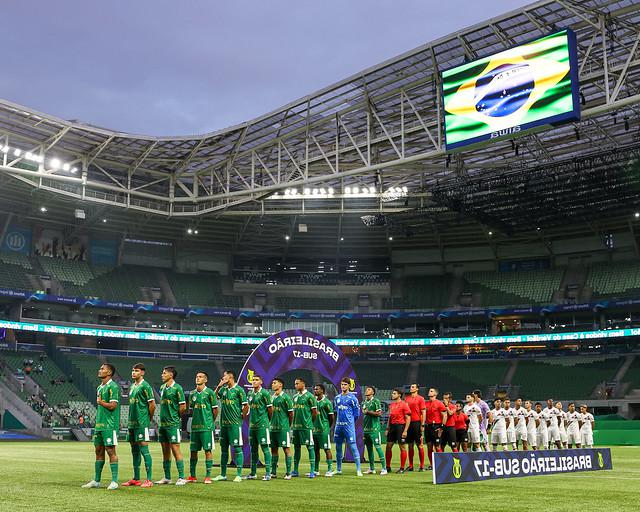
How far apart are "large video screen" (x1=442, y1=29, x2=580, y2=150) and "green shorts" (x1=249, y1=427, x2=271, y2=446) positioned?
15864mm

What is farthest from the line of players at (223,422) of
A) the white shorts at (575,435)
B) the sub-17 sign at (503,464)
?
the white shorts at (575,435)

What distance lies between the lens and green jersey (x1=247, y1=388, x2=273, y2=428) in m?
15.9

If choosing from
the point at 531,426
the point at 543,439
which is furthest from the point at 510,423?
the point at 543,439

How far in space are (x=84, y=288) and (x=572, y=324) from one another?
37.1 metres

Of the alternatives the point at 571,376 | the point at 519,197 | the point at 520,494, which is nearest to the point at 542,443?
the point at 520,494

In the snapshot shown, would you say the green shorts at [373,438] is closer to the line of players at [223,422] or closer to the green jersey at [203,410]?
the line of players at [223,422]

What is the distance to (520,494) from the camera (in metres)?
12.1

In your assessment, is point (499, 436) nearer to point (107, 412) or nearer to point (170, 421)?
point (170, 421)

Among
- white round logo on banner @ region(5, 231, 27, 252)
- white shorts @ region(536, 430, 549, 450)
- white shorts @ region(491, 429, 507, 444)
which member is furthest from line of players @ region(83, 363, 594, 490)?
white round logo on banner @ region(5, 231, 27, 252)

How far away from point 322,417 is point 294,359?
14.5ft

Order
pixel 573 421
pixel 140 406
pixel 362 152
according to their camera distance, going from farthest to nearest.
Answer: pixel 362 152
pixel 573 421
pixel 140 406

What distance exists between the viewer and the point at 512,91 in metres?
27.2

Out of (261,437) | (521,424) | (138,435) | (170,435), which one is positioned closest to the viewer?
(138,435)

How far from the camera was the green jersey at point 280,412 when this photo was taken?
1638cm
